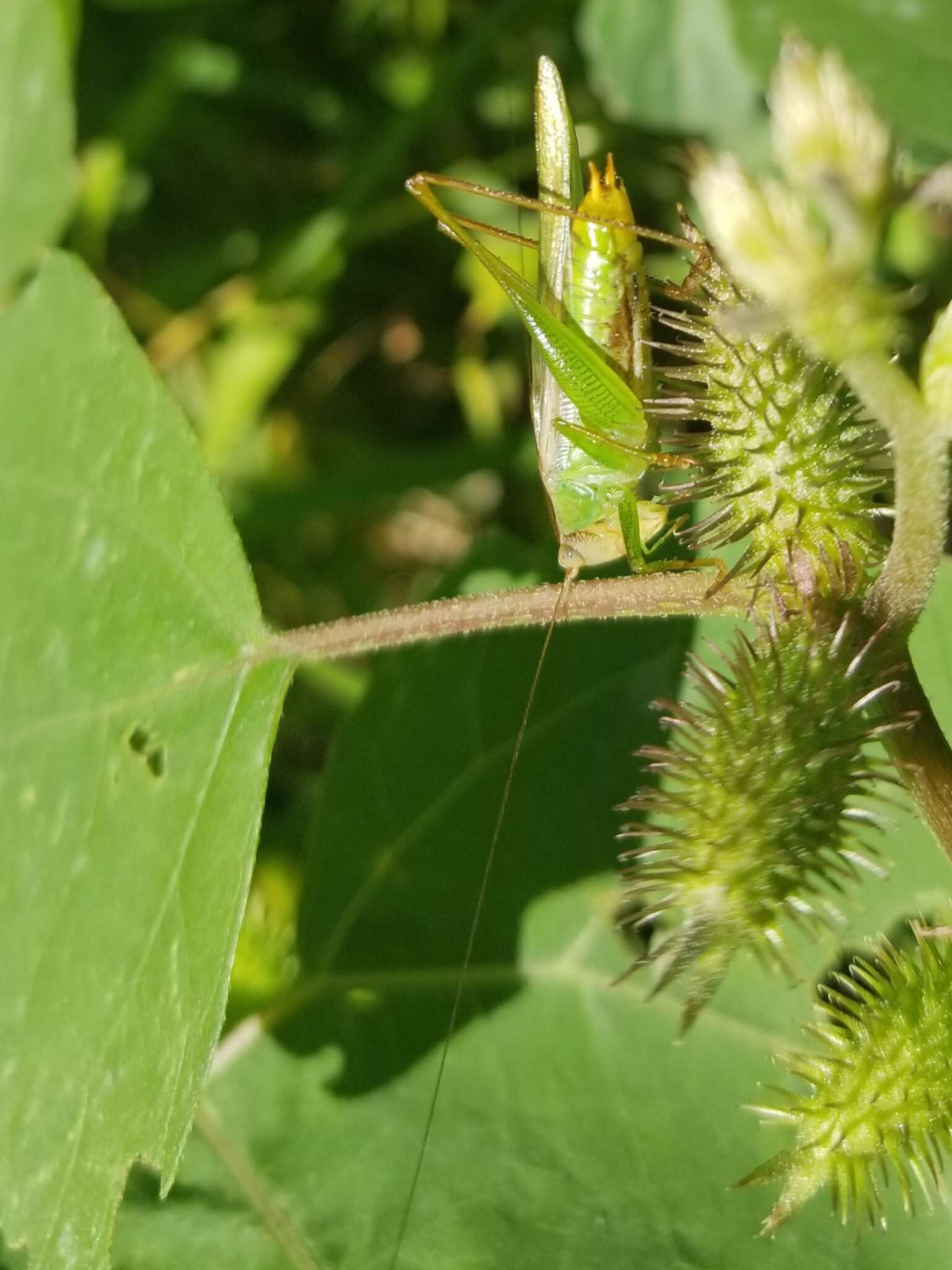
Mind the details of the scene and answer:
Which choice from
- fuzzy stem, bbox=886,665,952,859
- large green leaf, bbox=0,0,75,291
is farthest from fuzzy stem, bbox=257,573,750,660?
large green leaf, bbox=0,0,75,291

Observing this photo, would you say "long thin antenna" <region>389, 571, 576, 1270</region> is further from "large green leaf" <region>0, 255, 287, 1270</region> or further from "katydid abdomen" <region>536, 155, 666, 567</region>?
"large green leaf" <region>0, 255, 287, 1270</region>

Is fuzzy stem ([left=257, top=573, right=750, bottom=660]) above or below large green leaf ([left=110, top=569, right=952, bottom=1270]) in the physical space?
above

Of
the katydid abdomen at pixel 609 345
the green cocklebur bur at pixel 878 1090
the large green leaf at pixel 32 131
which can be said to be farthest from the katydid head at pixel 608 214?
the large green leaf at pixel 32 131

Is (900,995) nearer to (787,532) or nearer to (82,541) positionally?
(787,532)

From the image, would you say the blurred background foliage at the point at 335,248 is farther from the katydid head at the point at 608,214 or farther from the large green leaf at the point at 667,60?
the katydid head at the point at 608,214

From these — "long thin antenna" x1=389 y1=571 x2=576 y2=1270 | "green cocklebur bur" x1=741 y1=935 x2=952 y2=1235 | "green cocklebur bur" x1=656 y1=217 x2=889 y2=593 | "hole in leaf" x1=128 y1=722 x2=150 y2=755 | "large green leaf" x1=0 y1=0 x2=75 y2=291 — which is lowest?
"long thin antenna" x1=389 y1=571 x2=576 y2=1270

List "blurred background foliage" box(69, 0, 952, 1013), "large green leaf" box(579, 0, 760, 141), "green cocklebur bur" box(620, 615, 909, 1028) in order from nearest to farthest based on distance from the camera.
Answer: "green cocklebur bur" box(620, 615, 909, 1028) < "large green leaf" box(579, 0, 760, 141) < "blurred background foliage" box(69, 0, 952, 1013)

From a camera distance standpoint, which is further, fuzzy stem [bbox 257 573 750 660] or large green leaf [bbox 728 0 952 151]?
large green leaf [bbox 728 0 952 151]
